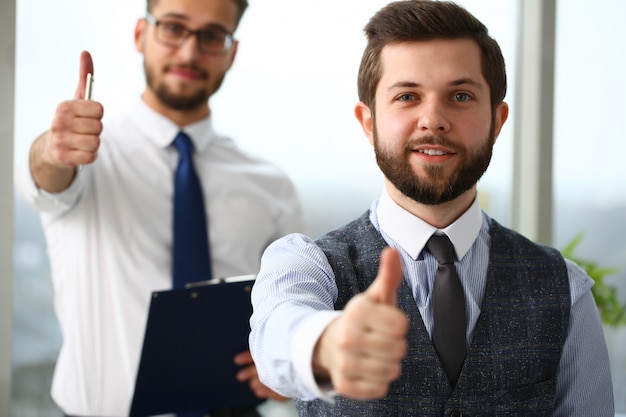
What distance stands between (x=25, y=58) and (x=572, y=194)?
234 centimetres

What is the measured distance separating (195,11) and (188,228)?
0.61 m

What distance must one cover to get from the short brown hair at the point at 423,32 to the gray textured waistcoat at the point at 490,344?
0.90 feet

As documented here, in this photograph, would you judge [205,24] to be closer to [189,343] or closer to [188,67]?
[188,67]

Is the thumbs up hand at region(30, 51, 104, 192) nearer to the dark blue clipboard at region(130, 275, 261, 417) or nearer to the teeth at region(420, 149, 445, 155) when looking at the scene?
the dark blue clipboard at region(130, 275, 261, 417)

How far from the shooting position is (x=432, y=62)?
1267mm

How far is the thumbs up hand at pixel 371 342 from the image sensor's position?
75 centimetres

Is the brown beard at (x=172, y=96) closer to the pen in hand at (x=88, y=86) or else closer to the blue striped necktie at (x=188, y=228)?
the blue striped necktie at (x=188, y=228)

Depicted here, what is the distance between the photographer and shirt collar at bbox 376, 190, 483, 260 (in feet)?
4.27

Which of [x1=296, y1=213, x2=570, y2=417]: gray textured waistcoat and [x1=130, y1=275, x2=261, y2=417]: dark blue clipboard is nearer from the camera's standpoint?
[x1=296, y1=213, x2=570, y2=417]: gray textured waistcoat

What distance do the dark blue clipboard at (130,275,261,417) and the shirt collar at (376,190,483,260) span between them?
1.71ft

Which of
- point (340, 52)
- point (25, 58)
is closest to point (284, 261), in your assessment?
point (25, 58)

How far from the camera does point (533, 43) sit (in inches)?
127

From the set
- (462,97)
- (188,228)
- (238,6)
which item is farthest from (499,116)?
(238,6)

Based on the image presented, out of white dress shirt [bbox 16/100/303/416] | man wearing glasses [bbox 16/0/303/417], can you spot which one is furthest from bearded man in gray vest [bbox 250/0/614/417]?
white dress shirt [bbox 16/100/303/416]
